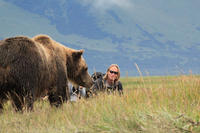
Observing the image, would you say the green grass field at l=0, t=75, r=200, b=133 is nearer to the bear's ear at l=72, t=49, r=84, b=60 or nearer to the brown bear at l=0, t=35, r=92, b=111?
the brown bear at l=0, t=35, r=92, b=111

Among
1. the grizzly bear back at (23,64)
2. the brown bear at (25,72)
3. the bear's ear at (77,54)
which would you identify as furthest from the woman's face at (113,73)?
the grizzly bear back at (23,64)

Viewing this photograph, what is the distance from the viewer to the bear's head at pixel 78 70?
8734mm

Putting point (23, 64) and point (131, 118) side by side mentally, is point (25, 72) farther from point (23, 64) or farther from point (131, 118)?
point (131, 118)

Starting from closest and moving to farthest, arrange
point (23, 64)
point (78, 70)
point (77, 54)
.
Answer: point (23, 64) < point (77, 54) < point (78, 70)

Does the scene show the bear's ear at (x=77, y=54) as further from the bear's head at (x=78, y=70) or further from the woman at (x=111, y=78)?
the woman at (x=111, y=78)

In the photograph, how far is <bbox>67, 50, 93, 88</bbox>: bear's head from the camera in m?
8.73

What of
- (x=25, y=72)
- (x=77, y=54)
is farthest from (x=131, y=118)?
(x=77, y=54)

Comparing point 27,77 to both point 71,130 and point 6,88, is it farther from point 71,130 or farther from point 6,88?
point 71,130

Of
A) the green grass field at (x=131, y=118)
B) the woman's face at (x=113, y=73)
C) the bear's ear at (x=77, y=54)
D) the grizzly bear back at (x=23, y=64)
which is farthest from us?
the woman's face at (x=113, y=73)

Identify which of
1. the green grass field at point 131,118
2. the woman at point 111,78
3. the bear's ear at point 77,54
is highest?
the bear's ear at point 77,54

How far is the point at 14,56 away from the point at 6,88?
2.26ft

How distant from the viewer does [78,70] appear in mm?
8938

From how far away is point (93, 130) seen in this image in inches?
168

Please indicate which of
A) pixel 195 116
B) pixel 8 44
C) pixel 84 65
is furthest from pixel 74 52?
pixel 195 116
